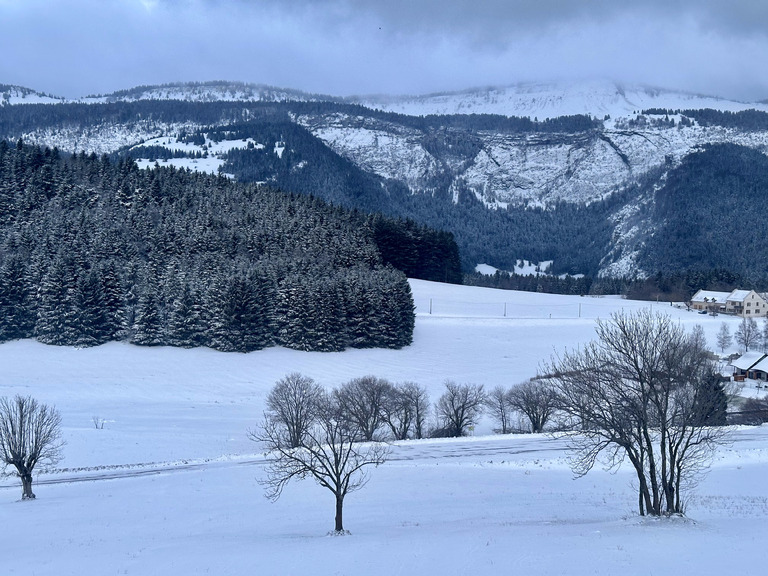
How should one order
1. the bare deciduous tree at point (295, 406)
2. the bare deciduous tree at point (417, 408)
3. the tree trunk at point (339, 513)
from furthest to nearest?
the bare deciduous tree at point (417, 408) → the bare deciduous tree at point (295, 406) → the tree trunk at point (339, 513)

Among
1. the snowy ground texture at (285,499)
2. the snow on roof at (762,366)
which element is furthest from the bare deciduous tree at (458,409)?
the snow on roof at (762,366)

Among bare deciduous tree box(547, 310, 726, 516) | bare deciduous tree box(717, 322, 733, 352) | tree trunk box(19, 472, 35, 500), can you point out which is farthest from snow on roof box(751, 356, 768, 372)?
tree trunk box(19, 472, 35, 500)

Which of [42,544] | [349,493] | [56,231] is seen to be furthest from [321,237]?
[42,544]

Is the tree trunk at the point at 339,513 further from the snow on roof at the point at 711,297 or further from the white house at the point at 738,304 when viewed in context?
the snow on roof at the point at 711,297

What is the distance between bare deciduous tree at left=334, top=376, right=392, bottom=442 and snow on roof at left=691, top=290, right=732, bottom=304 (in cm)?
10096

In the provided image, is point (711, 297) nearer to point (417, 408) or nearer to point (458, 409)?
point (458, 409)

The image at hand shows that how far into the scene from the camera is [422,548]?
2148 centimetres

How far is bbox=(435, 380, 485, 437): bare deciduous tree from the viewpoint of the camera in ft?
196

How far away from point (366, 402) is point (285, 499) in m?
21.0

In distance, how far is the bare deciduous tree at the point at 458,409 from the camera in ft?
196

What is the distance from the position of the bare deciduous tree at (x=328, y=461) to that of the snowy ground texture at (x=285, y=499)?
1.13 m

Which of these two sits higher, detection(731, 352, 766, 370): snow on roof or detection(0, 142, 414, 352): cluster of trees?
detection(0, 142, 414, 352): cluster of trees

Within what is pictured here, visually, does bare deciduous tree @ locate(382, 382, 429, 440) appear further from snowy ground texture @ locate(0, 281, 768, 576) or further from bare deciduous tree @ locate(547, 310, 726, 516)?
bare deciduous tree @ locate(547, 310, 726, 516)

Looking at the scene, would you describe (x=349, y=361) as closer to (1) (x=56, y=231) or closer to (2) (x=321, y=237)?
(2) (x=321, y=237)
